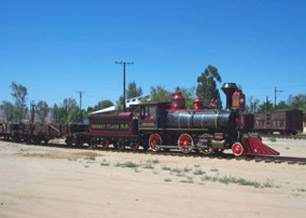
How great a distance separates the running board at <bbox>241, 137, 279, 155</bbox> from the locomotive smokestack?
2114mm

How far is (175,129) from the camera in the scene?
18406 millimetres

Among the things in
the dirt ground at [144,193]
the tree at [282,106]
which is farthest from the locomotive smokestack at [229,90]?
the tree at [282,106]

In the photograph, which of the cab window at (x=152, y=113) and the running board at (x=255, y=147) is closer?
the running board at (x=255, y=147)

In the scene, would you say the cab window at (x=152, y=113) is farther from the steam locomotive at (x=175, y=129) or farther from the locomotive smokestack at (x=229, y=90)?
the locomotive smokestack at (x=229, y=90)

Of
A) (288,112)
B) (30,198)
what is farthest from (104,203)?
(288,112)

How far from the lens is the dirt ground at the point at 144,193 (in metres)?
6.33

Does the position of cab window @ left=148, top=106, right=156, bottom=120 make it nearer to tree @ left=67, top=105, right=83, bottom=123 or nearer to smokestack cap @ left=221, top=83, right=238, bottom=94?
smokestack cap @ left=221, top=83, right=238, bottom=94

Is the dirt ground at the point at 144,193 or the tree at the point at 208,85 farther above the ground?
the tree at the point at 208,85

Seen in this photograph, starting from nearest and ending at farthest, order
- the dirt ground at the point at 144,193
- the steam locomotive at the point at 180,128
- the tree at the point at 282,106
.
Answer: the dirt ground at the point at 144,193 < the steam locomotive at the point at 180,128 < the tree at the point at 282,106

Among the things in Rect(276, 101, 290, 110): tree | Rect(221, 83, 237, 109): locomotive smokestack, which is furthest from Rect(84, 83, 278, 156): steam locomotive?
Rect(276, 101, 290, 110): tree

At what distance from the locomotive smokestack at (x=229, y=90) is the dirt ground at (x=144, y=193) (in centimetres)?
572

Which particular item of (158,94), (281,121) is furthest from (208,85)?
(281,121)

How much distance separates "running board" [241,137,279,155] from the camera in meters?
15.5

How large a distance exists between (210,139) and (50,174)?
9.12m
